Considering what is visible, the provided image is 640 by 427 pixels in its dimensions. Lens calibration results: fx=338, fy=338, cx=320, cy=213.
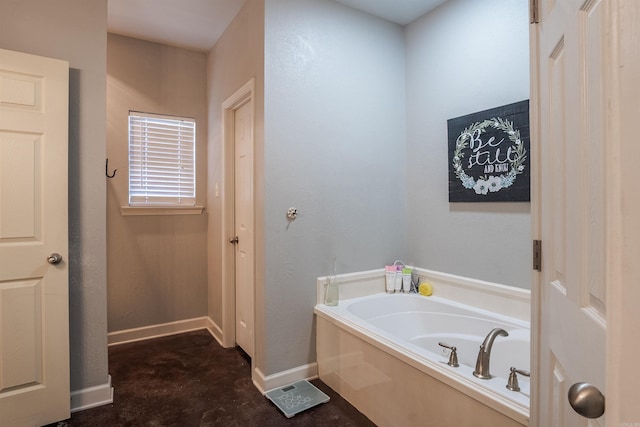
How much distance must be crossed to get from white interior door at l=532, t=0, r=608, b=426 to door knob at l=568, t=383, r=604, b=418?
41 mm

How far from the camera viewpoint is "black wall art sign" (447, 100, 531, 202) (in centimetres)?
204

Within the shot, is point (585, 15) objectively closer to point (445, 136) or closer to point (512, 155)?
point (512, 155)

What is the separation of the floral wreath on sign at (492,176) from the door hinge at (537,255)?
1165 millimetres

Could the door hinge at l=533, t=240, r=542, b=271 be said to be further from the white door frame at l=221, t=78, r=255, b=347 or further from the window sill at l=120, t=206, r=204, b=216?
the window sill at l=120, t=206, r=204, b=216

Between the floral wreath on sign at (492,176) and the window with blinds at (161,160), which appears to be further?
the window with blinds at (161,160)

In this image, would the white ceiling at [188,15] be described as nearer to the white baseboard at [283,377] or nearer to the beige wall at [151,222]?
the beige wall at [151,222]

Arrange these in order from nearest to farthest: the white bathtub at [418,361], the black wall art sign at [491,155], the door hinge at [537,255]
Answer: the door hinge at [537,255]
the white bathtub at [418,361]
the black wall art sign at [491,155]

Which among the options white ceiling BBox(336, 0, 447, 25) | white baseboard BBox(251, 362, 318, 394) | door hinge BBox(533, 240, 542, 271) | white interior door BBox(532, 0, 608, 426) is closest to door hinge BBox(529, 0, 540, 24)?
white interior door BBox(532, 0, 608, 426)

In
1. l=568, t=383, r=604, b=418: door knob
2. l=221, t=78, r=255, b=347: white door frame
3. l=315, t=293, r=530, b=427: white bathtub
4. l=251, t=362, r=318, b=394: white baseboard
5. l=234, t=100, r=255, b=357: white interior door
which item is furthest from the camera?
l=221, t=78, r=255, b=347: white door frame

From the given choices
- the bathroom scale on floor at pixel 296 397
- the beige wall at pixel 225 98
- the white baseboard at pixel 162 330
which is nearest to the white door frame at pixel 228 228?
the beige wall at pixel 225 98

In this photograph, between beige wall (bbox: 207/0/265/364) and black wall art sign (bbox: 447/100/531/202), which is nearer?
black wall art sign (bbox: 447/100/531/202)

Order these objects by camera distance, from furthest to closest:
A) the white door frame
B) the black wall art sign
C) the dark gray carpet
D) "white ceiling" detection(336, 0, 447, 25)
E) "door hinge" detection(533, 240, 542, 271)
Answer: the white door frame, "white ceiling" detection(336, 0, 447, 25), the black wall art sign, the dark gray carpet, "door hinge" detection(533, 240, 542, 271)

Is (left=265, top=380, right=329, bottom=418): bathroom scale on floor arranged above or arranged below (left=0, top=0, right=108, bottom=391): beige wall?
below

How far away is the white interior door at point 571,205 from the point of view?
23.8 inches
